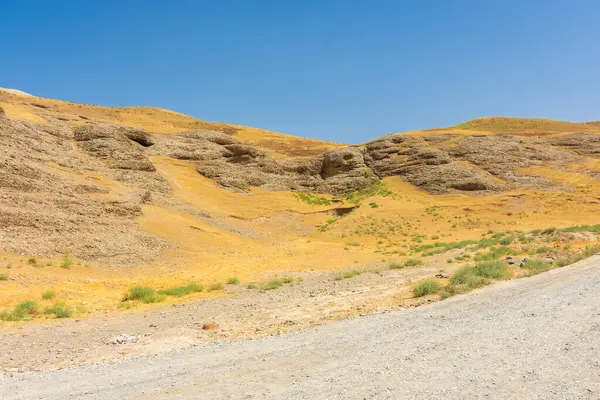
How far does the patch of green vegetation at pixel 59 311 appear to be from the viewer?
11984 millimetres

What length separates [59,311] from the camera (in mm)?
12016

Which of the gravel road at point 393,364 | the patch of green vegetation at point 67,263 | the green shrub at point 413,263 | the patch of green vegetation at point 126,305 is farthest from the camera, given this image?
the green shrub at point 413,263

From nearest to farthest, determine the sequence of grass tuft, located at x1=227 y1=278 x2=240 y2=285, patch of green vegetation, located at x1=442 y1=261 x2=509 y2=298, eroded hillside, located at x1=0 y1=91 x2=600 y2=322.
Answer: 1. patch of green vegetation, located at x1=442 y1=261 x2=509 y2=298
2. grass tuft, located at x1=227 y1=278 x2=240 y2=285
3. eroded hillside, located at x1=0 y1=91 x2=600 y2=322

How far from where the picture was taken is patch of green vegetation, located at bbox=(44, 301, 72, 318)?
1198 cm

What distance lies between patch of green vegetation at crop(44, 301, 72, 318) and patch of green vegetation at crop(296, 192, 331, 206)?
3123cm

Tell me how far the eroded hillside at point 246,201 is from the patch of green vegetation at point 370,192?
30cm

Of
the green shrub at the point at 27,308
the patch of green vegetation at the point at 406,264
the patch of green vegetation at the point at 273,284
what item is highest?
the green shrub at the point at 27,308

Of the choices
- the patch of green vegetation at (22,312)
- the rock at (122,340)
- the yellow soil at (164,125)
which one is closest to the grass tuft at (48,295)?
the patch of green vegetation at (22,312)

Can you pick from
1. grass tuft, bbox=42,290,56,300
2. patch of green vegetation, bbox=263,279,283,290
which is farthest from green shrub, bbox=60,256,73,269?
patch of green vegetation, bbox=263,279,283,290

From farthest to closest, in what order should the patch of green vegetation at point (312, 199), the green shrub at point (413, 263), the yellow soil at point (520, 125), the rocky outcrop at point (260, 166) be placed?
the yellow soil at point (520, 125) < the rocky outcrop at point (260, 166) < the patch of green vegetation at point (312, 199) < the green shrub at point (413, 263)

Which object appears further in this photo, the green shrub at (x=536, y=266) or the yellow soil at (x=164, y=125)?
the yellow soil at (x=164, y=125)

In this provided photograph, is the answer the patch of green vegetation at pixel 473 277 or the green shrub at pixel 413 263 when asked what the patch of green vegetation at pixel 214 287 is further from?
the green shrub at pixel 413 263

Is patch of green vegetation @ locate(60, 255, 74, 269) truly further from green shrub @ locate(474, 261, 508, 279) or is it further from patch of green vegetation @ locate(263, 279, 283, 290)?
green shrub @ locate(474, 261, 508, 279)

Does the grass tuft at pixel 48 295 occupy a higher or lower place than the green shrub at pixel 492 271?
lower
